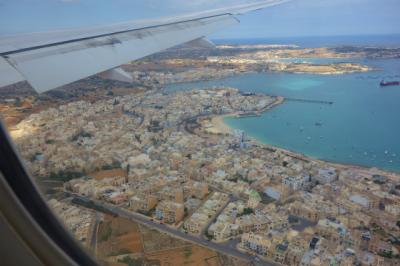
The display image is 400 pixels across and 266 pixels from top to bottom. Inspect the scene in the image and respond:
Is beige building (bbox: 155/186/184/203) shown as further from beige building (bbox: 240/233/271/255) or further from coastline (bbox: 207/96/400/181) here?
coastline (bbox: 207/96/400/181)

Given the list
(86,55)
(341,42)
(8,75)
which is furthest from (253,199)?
(341,42)

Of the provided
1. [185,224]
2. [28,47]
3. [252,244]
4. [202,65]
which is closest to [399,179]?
[252,244]

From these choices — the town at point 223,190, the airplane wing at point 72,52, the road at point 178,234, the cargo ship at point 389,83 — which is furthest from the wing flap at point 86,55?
the cargo ship at point 389,83

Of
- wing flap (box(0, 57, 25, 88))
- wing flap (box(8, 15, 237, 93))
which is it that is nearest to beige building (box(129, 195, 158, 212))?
wing flap (box(8, 15, 237, 93))

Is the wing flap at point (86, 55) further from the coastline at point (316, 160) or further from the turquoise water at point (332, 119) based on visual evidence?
the turquoise water at point (332, 119)

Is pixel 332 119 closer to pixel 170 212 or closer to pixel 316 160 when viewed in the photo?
pixel 316 160

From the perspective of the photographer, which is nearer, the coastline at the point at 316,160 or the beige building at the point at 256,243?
the beige building at the point at 256,243
